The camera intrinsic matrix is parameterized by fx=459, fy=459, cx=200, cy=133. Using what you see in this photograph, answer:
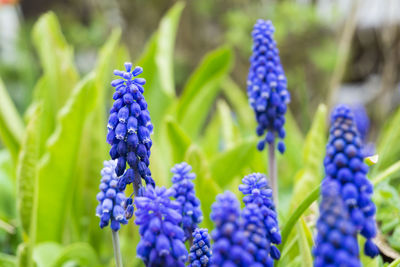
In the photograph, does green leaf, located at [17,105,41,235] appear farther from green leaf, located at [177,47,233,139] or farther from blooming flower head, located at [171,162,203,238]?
green leaf, located at [177,47,233,139]

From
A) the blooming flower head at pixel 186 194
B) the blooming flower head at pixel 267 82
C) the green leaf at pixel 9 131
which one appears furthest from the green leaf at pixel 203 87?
the blooming flower head at pixel 186 194

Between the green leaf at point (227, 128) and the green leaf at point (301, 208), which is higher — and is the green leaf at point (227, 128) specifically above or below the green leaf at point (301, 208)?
above

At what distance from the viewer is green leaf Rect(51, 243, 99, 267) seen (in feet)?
6.62

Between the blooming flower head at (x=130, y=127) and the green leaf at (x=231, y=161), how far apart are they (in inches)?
43.8

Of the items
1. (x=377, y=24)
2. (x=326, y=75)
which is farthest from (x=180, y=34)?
(x=377, y=24)

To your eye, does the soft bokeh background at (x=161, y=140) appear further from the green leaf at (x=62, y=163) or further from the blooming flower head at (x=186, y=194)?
the blooming flower head at (x=186, y=194)

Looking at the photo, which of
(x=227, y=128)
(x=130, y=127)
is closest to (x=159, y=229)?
(x=130, y=127)

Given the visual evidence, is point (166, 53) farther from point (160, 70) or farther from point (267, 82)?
point (267, 82)

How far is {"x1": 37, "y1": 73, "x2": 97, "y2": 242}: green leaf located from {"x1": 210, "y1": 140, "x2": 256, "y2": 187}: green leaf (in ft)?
2.31

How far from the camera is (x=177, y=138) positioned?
2.20m

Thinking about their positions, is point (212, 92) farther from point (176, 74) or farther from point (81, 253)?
point (176, 74)

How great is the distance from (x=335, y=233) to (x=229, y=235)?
0.18 m

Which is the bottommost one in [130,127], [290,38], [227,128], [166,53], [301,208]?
[301,208]

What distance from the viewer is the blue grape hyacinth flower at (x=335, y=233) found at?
2.47ft
